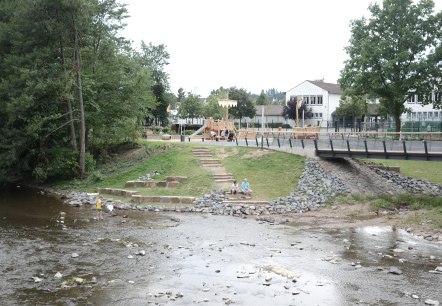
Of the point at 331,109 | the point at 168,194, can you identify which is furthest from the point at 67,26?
the point at 331,109

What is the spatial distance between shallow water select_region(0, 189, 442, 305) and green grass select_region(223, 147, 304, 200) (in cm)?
680

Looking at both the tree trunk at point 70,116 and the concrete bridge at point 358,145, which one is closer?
the concrete bridge at point 358,145

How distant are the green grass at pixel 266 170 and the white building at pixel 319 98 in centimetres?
5560

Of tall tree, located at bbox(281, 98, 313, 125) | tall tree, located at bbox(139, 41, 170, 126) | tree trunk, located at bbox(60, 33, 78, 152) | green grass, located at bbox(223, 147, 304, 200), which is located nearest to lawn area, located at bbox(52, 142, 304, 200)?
green grass, located at bbox(223, 147, 304, 200)

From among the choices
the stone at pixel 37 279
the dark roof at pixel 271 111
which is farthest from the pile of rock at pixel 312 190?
the dark roof at pixel 271 111

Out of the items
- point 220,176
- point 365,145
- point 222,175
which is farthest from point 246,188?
point 365,145

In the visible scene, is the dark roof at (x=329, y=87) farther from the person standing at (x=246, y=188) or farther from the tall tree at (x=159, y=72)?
the person standing at (x=246, y=188)

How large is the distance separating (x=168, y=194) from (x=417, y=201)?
16840 millimetres

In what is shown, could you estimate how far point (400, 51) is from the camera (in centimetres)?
4912

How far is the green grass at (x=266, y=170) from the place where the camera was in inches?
1374

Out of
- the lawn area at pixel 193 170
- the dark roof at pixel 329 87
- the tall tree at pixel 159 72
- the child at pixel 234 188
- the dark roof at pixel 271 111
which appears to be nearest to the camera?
the child at pixel 234 188

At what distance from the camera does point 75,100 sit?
4247 centimetres

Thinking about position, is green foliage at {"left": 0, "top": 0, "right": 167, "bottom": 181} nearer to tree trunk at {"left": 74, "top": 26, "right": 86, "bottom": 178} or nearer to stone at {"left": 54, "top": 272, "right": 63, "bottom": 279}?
tree trunk at {"left": 74, "top": 26, "right": 86, "bottom": 178}

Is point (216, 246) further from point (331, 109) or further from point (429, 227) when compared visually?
point (331, 109)
